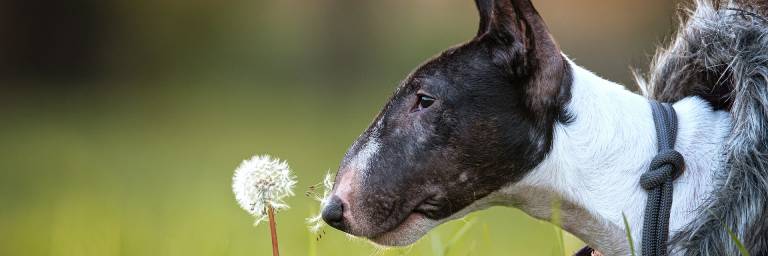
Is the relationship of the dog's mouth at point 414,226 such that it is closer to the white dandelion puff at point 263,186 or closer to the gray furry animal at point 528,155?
the gray furry animal at point 528,155

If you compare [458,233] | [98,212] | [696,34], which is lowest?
[98,212]

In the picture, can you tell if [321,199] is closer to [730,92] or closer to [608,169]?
[608,169]

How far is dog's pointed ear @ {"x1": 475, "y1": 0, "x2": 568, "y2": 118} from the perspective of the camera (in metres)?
3.10

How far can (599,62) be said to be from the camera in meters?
15.2

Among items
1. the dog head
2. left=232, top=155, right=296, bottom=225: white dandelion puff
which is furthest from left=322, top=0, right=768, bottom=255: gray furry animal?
left=232, top=155, right=296, bottom=225: white dandelion puff

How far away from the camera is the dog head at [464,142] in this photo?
3152mm

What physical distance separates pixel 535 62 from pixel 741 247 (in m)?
0.73

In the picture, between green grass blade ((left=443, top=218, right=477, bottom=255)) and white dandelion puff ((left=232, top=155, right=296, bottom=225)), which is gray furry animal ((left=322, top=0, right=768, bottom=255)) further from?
green grass blade ((left=443, top=218, right=477, bottom=255))

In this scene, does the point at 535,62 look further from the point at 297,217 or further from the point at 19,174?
the point at 19,174

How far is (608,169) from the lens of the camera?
3.18m

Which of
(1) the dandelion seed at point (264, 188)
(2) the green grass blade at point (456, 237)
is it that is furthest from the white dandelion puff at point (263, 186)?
(2) the green grass blade at point (456, 237)

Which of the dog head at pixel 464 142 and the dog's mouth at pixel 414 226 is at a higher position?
the dog head at pixel 464 142

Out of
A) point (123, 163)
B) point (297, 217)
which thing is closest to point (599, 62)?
point (123, 163)

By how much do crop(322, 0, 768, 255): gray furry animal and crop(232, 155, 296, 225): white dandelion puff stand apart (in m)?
0.25
